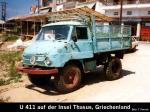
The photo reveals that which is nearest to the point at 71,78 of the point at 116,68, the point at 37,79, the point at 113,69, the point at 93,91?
the point at 93,91

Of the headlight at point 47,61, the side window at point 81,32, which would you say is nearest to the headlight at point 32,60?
the headlight at point 47,61

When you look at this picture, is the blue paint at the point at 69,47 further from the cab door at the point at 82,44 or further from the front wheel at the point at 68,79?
the front wheel at the point at 68,79

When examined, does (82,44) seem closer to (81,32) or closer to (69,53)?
(81,32)

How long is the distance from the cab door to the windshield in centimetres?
33

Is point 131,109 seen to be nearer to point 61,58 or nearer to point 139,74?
point 61,58

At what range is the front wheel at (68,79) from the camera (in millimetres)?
9339

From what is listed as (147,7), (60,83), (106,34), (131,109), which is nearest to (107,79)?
(106,34)

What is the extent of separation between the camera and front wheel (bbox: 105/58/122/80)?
37.9 ft

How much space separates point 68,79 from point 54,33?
185 cm

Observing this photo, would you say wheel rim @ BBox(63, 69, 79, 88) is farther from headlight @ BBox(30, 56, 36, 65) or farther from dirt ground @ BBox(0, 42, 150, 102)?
headlight @ BBox(30, 56, 36, 65)

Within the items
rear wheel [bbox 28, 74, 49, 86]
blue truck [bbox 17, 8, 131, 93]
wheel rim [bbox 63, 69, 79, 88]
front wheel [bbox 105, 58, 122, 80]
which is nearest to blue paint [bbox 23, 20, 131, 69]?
blue truck [bbox 17, 8, 131, 93]

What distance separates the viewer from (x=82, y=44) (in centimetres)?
1019

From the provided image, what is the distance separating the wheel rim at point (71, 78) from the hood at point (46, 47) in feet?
3.27

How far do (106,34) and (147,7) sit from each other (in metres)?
34.0
